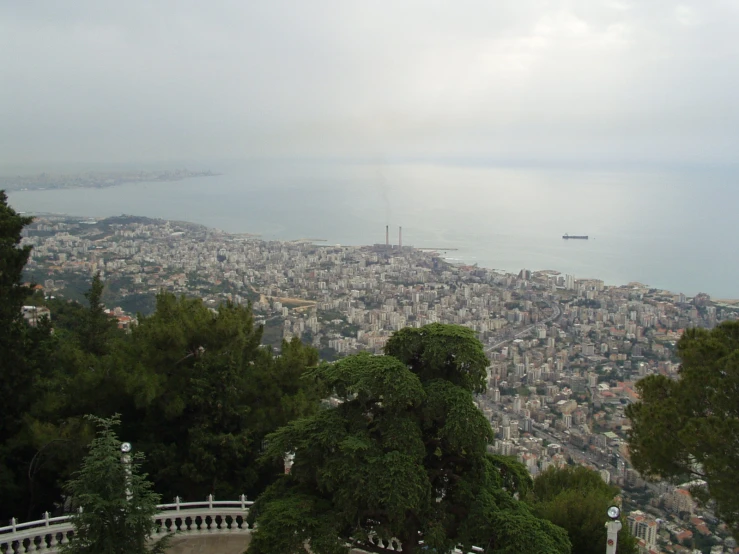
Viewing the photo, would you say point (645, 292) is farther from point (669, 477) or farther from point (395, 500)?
point (395, 500)

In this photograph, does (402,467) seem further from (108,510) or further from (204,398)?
(204,398)

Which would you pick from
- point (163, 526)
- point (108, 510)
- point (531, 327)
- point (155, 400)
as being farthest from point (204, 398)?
point (531, 327)

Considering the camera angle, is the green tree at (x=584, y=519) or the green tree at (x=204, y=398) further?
the green tree at (x=204, y=398)

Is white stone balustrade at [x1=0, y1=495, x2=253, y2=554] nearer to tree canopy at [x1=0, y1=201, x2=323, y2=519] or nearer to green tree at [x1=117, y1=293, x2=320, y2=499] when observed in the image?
green tree at [x1=117, y1=293, x2=320, y2=499]

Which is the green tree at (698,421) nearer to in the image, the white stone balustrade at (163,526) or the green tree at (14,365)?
the white stone balustrade at (163,526)

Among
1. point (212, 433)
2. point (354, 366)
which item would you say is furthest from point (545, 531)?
point (212, 433)

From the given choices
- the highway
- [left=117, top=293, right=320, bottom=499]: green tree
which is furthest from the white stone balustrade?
the highway

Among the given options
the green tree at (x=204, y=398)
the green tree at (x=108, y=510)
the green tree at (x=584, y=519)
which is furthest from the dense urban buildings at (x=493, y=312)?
the green tree at (x=108, y=510)
